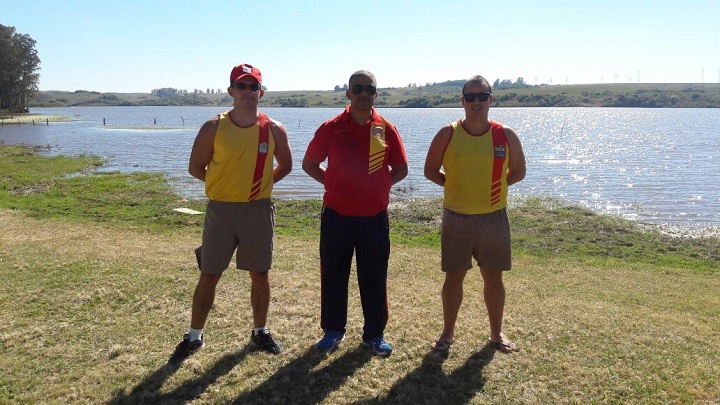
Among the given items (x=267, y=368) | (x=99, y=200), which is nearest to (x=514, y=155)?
(x=267, y=368)

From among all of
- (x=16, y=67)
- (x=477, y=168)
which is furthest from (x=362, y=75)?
(x=16, y=67)

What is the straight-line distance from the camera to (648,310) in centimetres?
668

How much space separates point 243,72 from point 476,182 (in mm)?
2223

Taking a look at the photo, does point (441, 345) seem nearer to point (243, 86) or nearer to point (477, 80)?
point (477, 80)

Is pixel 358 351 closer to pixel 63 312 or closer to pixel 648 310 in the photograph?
pixel 63 312

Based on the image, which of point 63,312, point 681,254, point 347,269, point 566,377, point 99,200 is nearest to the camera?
point 566,377

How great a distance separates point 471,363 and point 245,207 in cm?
241

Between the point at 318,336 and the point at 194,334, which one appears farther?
the point at 318,336

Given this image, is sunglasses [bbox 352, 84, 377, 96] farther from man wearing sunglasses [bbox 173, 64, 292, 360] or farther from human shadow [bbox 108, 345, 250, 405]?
human shadow [bbox 108, 345, 250, 405]

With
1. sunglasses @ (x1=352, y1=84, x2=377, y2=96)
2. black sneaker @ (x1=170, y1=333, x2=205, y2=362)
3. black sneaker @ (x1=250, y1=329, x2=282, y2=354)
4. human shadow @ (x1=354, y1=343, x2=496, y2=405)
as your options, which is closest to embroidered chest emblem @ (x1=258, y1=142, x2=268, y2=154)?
sunglasses @ (x1=352, y1=84, x2=377, y2=96)

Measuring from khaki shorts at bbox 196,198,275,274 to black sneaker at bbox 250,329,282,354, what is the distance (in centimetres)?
68

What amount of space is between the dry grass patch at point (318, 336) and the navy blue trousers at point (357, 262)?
1.09 feet

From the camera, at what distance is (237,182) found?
4.67 metres

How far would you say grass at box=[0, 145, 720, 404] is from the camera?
4379 millimetres
